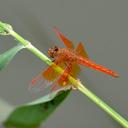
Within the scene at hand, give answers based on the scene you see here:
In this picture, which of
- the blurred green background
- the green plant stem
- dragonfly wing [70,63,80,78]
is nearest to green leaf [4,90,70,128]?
the green plant stem

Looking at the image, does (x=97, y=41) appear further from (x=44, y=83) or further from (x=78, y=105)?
(x=44, y=83)

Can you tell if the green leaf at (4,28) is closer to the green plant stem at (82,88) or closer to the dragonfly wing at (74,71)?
the green plant stem at (82,88)

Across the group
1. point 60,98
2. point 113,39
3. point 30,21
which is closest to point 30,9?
point 30,21

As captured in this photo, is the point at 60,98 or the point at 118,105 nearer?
the point at 60,98

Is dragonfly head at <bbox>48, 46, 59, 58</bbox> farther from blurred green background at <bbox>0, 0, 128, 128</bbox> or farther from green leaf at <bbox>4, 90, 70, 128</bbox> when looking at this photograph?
blurred green background at <bbox>0, 0, 128, 128</bbox>

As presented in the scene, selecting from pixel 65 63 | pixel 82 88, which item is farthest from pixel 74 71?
pixel 82 88

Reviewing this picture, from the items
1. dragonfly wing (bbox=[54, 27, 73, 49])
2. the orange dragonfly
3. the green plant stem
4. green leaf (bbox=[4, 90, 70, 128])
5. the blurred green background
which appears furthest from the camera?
the blurred green background
